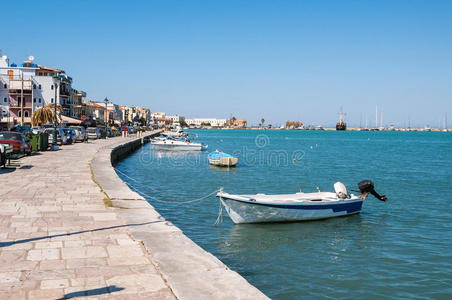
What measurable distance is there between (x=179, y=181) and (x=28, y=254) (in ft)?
71.9

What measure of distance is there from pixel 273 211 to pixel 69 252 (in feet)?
31.2

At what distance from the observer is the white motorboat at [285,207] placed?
15.4 meters

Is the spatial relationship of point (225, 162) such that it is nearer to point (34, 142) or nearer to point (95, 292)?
point (34, 142)

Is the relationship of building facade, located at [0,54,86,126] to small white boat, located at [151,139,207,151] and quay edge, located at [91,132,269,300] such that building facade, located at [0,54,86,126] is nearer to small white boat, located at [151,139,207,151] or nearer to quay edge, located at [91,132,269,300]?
small white boat, located at [151,139,207,151]

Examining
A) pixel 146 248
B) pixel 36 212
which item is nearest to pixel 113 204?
pixel 36 212

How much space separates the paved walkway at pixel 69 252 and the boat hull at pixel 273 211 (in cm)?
484

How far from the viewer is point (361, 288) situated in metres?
10.2

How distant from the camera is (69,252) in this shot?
7.47 m

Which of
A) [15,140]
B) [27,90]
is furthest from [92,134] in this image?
[15,140]

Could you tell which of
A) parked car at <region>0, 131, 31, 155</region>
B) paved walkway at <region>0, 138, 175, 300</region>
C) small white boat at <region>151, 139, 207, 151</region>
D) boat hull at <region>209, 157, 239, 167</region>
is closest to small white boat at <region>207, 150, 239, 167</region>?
boat hull at <region>209, 157, 239, 167</region>

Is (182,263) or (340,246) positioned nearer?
(182,263)

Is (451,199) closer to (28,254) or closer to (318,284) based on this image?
(318,284)

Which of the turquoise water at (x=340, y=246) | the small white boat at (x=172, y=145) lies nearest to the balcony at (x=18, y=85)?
the small white boat at (x=172, y=145)

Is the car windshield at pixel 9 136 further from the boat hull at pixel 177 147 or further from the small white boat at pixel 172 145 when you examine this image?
the boat hull at pixel 177 147
